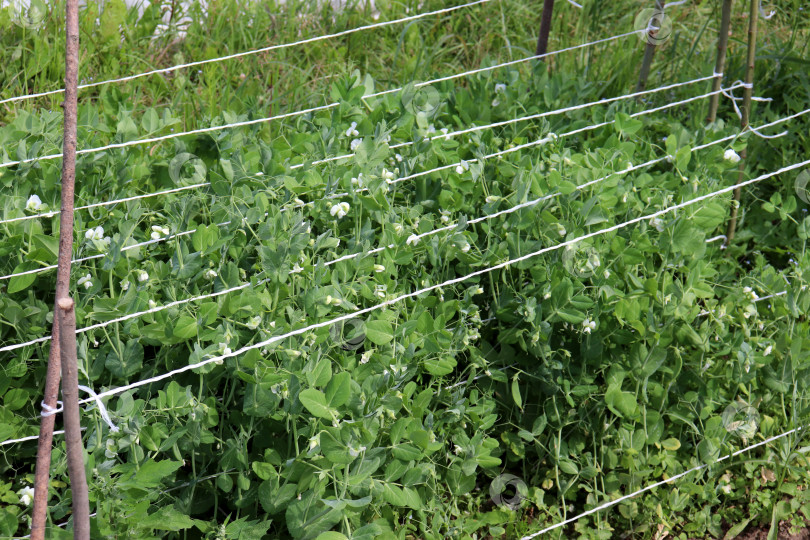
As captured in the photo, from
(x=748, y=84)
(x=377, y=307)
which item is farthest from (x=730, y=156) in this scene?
(x=377, y=307)

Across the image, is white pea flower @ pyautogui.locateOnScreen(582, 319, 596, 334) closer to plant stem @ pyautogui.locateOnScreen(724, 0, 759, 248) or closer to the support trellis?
plant stem @ pyautogui.locateOnScreen(724, 0, 759, 248)

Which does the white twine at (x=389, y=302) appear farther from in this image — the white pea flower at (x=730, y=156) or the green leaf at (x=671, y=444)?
the green leaf at (x=671, y=444)

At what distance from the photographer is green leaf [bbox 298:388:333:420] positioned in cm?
152

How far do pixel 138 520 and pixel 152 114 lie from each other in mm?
1237

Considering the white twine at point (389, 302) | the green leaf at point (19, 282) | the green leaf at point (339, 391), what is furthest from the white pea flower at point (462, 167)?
the green leaf at point (19, 282)

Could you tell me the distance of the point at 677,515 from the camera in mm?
1992

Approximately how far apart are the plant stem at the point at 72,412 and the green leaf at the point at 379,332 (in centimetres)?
68

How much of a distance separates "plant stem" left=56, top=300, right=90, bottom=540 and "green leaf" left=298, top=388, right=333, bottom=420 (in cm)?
43

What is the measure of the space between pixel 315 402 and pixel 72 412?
488mm

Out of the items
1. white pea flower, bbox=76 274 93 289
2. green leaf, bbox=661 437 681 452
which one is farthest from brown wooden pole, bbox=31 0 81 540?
green leaf, bbox=661 437 681 452

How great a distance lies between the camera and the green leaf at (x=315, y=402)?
152cm

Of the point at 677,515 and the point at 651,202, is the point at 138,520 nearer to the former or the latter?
the point at 677,515

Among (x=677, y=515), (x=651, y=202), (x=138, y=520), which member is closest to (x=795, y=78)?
(x=651, y=202)

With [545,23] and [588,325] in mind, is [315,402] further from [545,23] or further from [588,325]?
[545,23]
